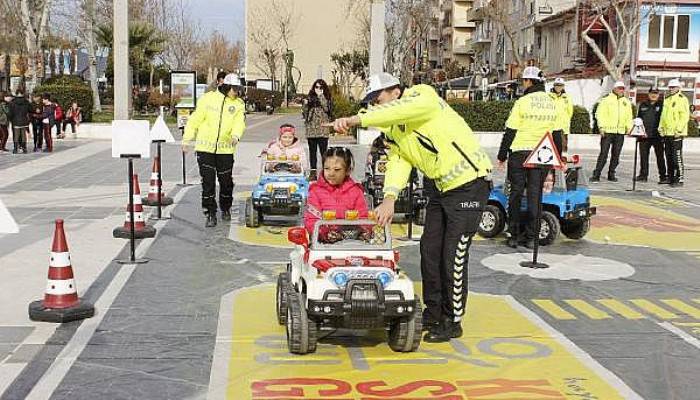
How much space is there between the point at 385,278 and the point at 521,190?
4808 millimetres

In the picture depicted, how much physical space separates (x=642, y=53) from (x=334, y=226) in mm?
43244

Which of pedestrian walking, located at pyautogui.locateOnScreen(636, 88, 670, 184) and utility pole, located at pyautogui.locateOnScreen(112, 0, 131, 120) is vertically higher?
utility pole, located at pyautogui.locateOnScreen(112, 0, 131, 120)

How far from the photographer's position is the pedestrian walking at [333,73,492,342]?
6301 mm

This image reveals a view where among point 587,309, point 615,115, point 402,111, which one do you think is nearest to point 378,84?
point 402,111

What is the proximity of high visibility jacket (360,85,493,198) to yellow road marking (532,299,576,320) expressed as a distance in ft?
5.44

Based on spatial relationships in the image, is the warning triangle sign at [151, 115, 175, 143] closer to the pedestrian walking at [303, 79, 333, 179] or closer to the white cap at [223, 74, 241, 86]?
the white cap at [223, 74, 241, 86]

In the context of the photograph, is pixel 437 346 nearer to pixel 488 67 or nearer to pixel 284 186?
pixel 284 186

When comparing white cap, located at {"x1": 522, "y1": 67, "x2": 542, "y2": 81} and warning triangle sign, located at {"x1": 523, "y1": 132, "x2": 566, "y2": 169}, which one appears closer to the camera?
warning triangle sign, located at {"x1": 523, "y1": 132, "x2": 566, "y2": 169}

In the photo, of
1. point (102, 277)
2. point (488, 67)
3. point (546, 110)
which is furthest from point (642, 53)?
point (102, 277)

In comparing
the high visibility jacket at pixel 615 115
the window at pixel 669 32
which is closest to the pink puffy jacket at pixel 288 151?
the high visibility jacket at pixel 615 115

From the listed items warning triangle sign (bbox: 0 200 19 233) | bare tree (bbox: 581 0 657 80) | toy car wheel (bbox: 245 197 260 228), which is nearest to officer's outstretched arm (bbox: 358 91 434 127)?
warning triangle sign (bbox: 0 200 19 233)

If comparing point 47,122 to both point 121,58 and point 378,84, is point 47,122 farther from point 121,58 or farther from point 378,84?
point 378,84

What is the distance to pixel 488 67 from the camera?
2785 inches

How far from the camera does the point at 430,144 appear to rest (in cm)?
643
